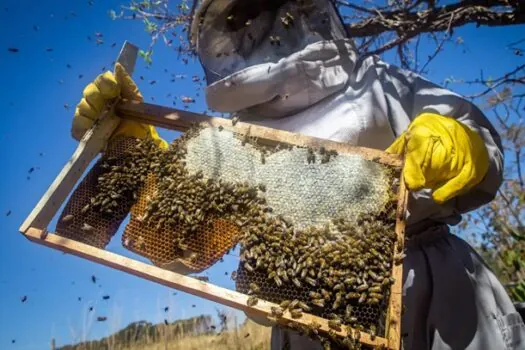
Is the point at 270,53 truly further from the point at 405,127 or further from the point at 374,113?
the point at 405,127

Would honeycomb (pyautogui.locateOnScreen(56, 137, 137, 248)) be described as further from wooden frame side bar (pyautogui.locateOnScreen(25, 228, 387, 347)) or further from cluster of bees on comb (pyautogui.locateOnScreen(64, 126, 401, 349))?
wooden frame side bar (pyautogui.locateOnScreen(25, 228, 387, 347))

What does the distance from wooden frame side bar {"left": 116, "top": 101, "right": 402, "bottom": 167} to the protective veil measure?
0.20 meters

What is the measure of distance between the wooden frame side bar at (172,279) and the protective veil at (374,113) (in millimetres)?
843

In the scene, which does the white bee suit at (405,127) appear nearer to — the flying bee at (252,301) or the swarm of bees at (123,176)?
the swarm of bees at (123,176)

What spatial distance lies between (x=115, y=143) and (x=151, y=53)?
2.54 metres

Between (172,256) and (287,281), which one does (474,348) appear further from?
(172,256)

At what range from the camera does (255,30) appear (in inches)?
148

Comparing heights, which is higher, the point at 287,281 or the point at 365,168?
the point at 365,168

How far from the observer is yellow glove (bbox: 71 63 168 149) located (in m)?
3.56

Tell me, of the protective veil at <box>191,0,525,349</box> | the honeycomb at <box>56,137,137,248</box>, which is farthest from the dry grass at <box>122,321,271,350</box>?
the honeycomb at <box>56,137,137,248</box>

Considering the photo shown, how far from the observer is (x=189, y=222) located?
3.02 m

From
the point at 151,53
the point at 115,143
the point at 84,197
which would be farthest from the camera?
the point at 151,53

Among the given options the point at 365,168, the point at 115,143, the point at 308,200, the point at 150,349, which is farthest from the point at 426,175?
the point at 150,349

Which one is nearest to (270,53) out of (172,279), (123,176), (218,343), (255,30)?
(255,30)
